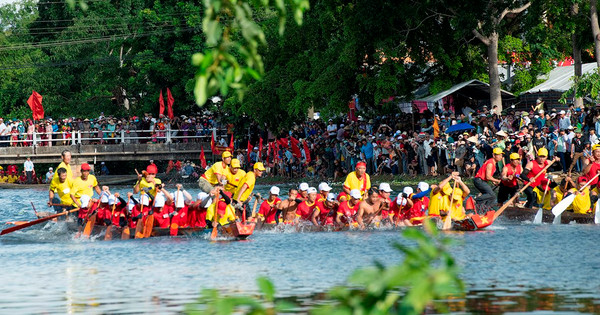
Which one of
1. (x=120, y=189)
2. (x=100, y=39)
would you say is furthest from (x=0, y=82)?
(x=120, y=189)

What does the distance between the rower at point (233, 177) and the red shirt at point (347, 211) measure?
2237 mm

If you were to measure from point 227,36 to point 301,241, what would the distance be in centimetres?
1408

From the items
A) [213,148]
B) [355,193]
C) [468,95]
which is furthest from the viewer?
[213,148]

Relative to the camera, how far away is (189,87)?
49031 millimetres

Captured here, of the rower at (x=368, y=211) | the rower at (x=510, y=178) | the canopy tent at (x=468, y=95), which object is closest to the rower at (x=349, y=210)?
the rower at (x=368, y=211)

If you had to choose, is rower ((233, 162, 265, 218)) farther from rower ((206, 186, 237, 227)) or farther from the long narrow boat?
the long narrow boat

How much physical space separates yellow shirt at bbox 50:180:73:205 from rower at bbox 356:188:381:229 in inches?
243

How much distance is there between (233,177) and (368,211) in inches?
114

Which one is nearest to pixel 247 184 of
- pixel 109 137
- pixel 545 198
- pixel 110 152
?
pixel 545 198

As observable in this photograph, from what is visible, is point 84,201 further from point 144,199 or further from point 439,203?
point 439,203

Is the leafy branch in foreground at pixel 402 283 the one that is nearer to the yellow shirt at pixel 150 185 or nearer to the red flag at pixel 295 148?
the yellow shirt at pixel 150 185

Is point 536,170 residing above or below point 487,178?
above

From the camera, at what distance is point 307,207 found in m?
21.5

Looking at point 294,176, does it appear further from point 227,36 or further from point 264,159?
point 227,36
